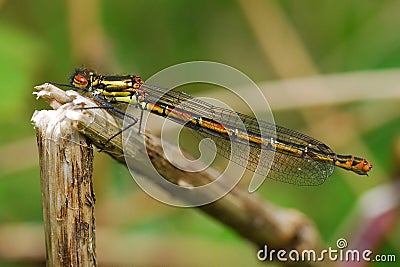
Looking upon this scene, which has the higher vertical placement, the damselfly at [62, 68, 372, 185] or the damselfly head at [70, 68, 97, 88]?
the damselfly head at [70, 68, 97, 88]

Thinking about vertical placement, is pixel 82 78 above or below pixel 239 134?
above

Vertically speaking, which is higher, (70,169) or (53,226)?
(70,169)

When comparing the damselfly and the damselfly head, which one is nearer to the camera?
the damselfly head

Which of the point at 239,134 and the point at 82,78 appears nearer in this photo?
the point at 82,78

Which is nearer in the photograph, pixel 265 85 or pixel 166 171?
pixel 166 171

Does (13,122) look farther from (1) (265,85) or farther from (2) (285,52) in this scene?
(2) (285,52)

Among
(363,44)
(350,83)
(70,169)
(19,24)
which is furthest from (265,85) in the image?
(70,169)
